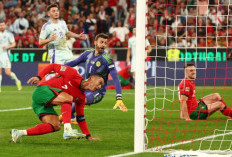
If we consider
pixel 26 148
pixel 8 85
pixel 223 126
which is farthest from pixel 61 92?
pixel 8 85

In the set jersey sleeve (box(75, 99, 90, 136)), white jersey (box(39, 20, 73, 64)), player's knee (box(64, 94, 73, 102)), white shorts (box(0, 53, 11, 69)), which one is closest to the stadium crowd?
white shorts (box(0, 53, 11, 69))

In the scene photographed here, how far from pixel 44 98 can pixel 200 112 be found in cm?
412

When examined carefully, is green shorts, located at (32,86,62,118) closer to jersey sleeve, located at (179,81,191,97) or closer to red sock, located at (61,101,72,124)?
red sock, located at (61,101,72,124)

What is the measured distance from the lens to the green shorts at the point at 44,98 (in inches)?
334

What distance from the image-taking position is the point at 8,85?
24203mm

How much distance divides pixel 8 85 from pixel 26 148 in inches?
651

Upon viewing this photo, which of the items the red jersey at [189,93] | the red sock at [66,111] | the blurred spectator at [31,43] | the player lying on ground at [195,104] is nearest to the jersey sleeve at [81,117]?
the red sock at [66,111]

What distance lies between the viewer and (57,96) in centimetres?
853

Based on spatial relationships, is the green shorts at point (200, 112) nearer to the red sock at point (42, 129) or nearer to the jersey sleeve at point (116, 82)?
the jersey sleeve at point (116, 82)

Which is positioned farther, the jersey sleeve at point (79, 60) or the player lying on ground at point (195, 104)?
the player lying on ground at point (195, 104)

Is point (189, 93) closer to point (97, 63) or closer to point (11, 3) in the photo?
point (97, 63)

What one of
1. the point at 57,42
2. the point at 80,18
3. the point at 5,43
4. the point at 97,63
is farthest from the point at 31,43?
the point at 97,63

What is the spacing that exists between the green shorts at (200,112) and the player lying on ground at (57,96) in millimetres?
3337

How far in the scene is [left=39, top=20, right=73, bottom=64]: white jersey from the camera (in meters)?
12.6
